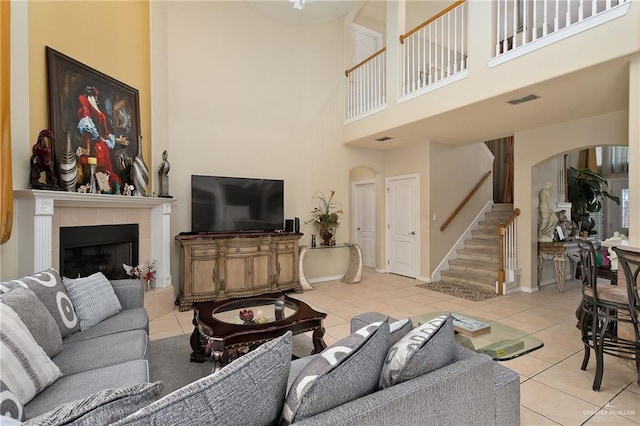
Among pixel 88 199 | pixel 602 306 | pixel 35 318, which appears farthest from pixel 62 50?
pixel 602 306

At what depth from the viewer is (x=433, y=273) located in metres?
5.89

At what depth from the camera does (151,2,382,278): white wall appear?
4680 millimetres

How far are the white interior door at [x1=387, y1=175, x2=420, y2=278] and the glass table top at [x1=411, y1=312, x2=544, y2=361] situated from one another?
377cm

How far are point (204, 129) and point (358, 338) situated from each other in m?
4.53

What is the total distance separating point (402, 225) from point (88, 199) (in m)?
5.17

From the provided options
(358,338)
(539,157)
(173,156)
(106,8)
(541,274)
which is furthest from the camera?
(541,274)

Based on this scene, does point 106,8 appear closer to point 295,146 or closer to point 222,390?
point 295,146

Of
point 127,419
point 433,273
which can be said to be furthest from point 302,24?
point 127,419

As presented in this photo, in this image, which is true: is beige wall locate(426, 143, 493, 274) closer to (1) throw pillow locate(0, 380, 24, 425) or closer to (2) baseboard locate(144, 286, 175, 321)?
(2) baseboard locate(144, 286, 175, 321)

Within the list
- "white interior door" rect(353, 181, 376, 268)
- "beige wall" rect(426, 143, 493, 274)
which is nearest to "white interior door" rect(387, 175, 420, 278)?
"beige wall" rect(426, 143, 493, 274)

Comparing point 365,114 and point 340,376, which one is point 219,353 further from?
point 365,114

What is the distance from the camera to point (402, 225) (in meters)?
6.43

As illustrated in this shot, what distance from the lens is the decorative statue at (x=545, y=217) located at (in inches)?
206

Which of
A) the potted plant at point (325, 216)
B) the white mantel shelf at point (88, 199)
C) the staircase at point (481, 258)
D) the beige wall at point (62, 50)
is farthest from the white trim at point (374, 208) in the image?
the beige wall at point (62, 50)
